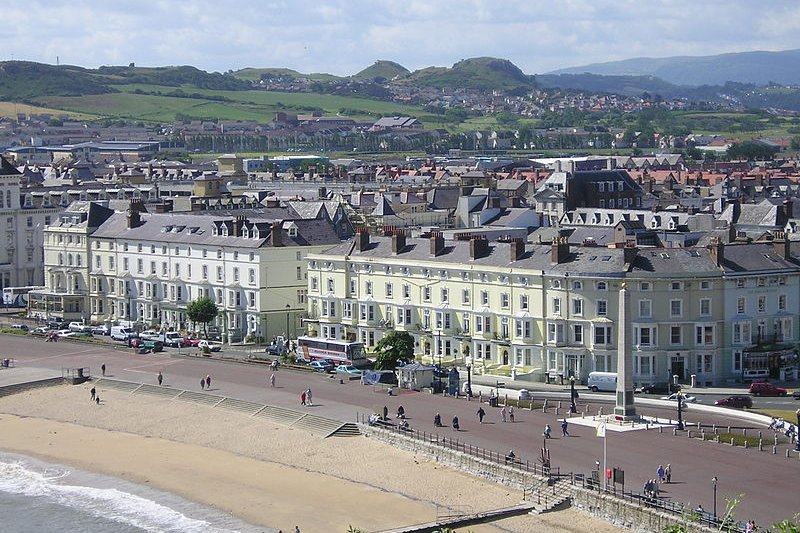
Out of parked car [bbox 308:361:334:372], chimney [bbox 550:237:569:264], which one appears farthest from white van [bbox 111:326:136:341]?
chimney [bbox 550:237:569:264]

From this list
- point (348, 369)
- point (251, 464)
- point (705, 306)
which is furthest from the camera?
point (348, 369)

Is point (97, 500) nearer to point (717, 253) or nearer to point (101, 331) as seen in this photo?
point (717, 253)

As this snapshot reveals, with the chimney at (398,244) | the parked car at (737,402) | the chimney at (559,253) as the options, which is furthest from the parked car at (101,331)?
the parked car at (737,402)

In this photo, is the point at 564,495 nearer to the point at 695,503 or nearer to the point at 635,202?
the point at 695,503

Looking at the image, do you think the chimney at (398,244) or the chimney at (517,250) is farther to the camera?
the chimney at (398,244)

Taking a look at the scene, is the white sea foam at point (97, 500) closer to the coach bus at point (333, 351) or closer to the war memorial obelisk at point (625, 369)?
the war memorial obelisk at point (625, 369)

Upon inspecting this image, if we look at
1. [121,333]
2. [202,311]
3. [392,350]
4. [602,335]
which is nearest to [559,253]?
[602,335]

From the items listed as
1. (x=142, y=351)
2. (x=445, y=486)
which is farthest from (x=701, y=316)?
(x=142, y=351)
